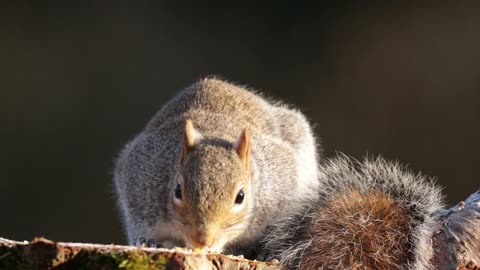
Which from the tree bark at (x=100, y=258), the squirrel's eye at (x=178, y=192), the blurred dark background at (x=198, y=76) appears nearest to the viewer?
the tree bark at (x=100, y=258)

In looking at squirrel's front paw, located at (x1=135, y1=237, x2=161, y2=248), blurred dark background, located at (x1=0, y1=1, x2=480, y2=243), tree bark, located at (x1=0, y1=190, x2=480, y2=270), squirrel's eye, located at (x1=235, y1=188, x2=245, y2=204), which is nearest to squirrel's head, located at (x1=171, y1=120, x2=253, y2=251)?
squirrel's eye, located at (x1=235, y1=188, x2=245, y2=204)

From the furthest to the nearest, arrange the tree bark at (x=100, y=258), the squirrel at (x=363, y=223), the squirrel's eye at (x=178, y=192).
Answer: the squirrel's eye at (x=178, y=192) < the squirrel at (x=363, y=223) < the tree bark at (x=100, y=258)

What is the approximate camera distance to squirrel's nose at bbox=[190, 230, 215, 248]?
4.41 ft

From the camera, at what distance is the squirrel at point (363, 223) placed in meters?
1.33

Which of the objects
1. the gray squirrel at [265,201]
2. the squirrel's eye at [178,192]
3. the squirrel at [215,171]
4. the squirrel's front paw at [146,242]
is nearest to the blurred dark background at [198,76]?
the squirrel at [215,171]

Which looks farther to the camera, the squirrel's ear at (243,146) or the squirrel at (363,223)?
the squirrel's ear at (243,146)

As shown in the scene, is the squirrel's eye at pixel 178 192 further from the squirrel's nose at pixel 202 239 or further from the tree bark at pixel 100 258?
the tree bark at pixel 100 258

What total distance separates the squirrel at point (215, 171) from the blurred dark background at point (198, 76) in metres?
1.09

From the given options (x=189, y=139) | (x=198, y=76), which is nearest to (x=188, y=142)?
(x=189, y=139)

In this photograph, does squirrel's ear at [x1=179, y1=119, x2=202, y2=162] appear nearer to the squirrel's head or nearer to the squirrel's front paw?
the squirrel's head

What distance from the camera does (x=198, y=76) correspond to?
10.0 ft

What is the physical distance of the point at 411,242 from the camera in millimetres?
1335

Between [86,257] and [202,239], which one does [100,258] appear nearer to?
[86,257]

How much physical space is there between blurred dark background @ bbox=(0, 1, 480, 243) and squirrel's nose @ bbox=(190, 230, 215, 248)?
1.65m
